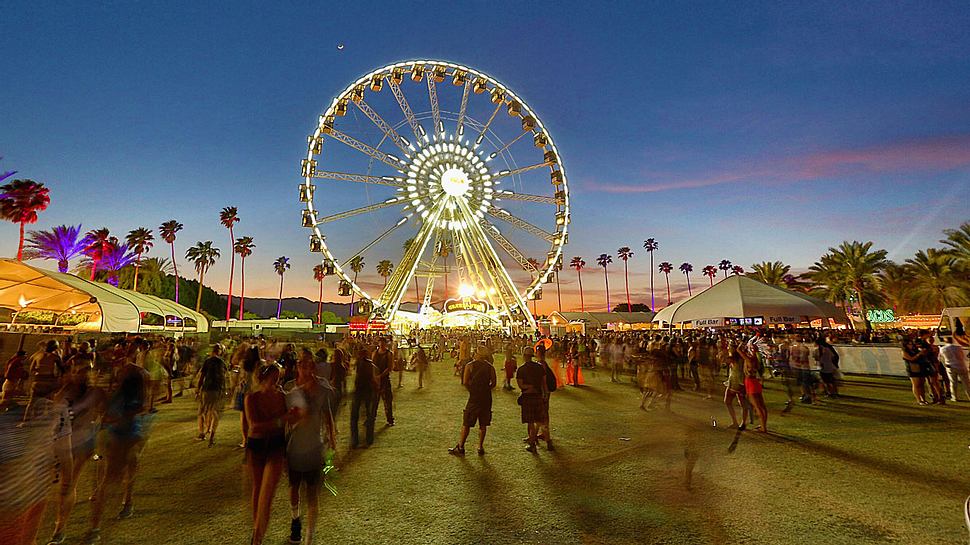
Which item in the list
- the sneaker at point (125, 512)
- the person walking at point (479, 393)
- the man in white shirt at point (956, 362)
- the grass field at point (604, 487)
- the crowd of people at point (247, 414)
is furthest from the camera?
the man in white shirt at point (956, 362)

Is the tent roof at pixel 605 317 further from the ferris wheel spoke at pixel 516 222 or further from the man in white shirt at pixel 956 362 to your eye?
the man in white shirt at pixel 956 362

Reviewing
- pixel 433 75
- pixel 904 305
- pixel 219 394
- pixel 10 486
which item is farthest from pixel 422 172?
pixel 904 305

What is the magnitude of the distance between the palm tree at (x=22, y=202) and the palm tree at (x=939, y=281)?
79351mm

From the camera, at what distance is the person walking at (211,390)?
8.72m

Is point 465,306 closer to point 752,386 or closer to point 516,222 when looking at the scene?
point 516,222

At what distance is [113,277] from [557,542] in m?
83.3

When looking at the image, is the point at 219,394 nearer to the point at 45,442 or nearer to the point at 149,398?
the point at 149,398

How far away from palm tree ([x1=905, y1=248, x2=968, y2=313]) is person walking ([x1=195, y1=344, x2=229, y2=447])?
51996mm

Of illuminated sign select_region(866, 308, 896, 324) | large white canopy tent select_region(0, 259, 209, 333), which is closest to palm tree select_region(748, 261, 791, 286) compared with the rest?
illuminated sign select_region(866, 308, 896, 324)

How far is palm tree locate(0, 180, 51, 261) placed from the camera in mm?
44656

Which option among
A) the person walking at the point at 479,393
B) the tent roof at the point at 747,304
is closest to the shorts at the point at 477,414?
the person walking at the point at 479,393

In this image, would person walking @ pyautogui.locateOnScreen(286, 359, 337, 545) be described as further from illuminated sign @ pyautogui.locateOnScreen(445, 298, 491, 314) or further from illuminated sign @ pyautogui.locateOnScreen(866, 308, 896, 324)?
illuminated sign @ pyautogui.locateOnScreen(866, 308, 896, 324)

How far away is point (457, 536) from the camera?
4.95 meters

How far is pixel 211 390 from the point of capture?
28.5 ft
